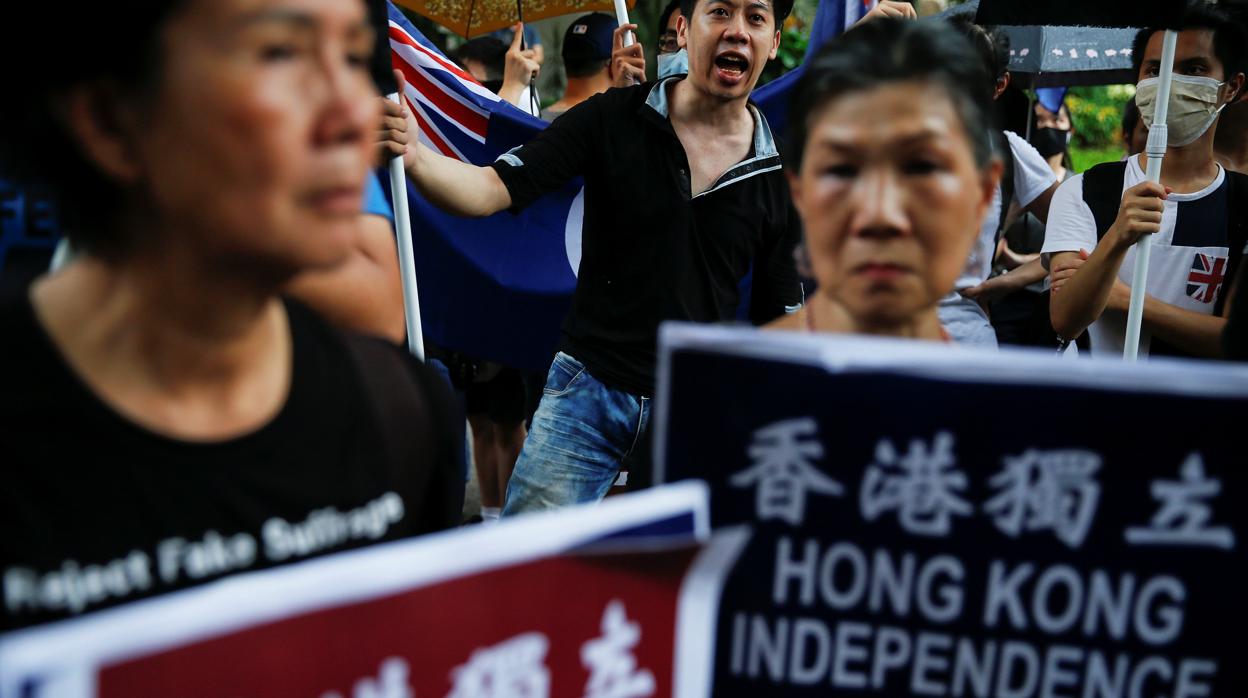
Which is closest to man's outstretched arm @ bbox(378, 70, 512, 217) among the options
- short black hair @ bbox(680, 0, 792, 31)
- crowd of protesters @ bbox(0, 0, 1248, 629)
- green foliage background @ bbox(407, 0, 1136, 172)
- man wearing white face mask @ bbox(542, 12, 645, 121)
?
crowd of protesters @ bbox(0, 0, 1248, 629)

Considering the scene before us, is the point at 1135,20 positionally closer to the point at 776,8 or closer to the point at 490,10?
the point at 776,8

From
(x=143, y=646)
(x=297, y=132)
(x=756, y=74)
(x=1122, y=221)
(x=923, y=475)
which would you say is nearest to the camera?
(x=143, y=646)

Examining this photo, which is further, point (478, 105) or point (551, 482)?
point (478, 105)

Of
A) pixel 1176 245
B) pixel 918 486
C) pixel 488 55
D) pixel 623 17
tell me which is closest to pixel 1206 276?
pixel 1176 245

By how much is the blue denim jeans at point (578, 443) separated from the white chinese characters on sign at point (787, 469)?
6.62 ft

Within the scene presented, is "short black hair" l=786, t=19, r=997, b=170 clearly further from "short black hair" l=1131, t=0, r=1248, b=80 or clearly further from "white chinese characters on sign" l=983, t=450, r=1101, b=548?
"short black hair" l=1131, t=0, r=1248, b=80

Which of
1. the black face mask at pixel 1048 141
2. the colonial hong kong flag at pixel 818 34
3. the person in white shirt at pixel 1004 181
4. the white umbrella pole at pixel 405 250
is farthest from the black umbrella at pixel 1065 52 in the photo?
the white umbrella pole at pixel 405 250

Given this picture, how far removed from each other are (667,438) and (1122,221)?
231cm

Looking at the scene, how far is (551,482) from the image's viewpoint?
3535mm

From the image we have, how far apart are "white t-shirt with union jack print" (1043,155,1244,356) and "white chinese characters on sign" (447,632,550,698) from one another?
2.93m

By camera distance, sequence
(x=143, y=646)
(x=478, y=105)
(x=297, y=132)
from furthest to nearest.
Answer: (x=478, y=105)
(x=297, y=132)
(x=143, y=646)

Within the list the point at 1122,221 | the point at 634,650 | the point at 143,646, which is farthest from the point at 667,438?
the point at 1122,221

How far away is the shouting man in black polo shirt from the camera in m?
3.54

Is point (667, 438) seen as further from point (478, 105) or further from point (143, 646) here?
point (478, 105)
